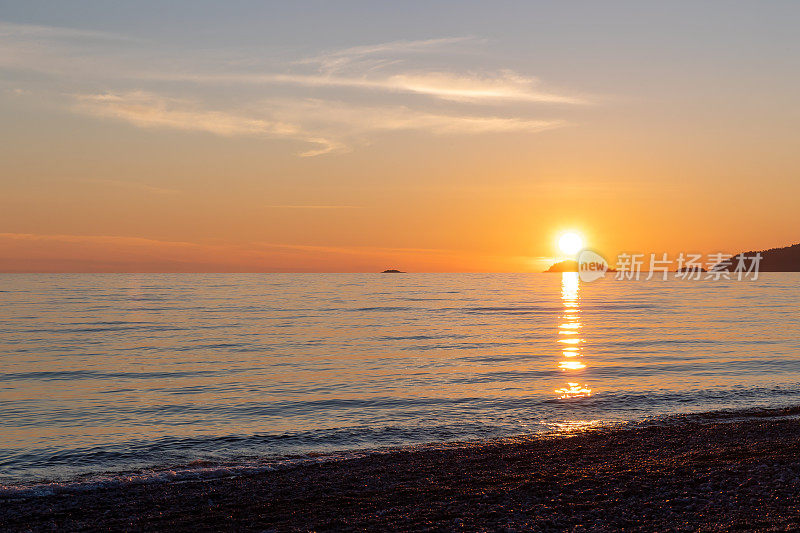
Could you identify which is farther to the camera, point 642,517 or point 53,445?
point 53,445

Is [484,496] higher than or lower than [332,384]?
higher

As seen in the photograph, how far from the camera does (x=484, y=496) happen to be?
10.4 meters

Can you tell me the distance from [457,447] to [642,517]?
6.55 m

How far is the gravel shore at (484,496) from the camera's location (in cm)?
911

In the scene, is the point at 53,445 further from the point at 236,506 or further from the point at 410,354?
the point at 410,354

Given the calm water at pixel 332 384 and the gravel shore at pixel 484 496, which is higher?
the gravel shore at pixel 484 496

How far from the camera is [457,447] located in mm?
15195

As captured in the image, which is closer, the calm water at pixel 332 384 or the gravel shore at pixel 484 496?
the gravel shore at pixel 484 496

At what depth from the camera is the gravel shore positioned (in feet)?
29.9

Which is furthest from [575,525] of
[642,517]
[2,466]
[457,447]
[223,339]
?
[223,339]

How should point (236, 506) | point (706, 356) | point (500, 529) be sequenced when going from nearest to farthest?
point (500, 529), point (236, 506), point (706, 356)

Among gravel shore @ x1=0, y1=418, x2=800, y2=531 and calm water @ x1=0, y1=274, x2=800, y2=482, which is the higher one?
gravel shore @ x1=0, y1=418, x2=800, y2=531

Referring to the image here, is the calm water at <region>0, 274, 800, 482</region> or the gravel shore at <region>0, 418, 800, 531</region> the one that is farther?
the calm water at <region>0, 274, 800, 482</region>

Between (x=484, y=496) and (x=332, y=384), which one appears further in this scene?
(x=332, y=384)
